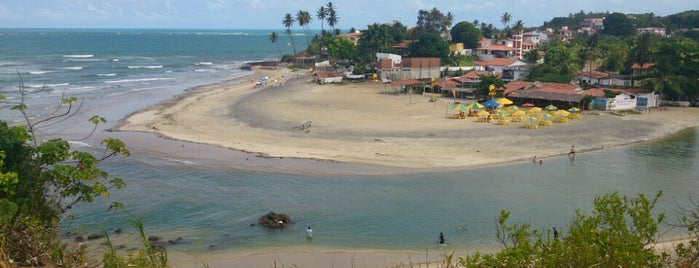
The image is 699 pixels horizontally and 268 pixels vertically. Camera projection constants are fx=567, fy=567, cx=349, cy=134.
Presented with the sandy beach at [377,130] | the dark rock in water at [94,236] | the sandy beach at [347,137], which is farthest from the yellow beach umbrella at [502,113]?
the dark rock in water at [94,236]

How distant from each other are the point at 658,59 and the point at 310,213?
136ft

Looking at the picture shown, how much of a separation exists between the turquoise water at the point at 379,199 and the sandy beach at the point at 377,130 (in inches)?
100

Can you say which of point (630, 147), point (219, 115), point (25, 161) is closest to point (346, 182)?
point (25, 161)

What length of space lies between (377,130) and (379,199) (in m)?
15.1

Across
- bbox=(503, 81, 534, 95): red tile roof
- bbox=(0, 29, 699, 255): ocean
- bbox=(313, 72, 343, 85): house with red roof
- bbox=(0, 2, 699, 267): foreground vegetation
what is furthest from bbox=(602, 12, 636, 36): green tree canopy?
bbox=(0, 2, 699, 267): foreground vegetation

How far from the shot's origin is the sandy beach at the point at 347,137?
62.7 feet

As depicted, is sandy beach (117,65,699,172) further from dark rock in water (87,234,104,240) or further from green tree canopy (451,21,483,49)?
green tree canopy (451,21,483,49)

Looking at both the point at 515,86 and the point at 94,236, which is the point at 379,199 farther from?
the point at 515,86

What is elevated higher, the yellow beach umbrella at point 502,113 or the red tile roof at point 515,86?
the red tile roof at point 515,86

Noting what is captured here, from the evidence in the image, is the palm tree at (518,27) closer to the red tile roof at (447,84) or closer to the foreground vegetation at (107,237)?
the red tile roof at (447,84)

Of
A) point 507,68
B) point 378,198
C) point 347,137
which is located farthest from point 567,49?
point 378,198

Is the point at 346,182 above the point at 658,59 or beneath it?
beneath

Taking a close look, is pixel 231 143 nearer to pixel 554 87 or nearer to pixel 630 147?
pixel 630 147

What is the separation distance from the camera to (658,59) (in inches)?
1987
